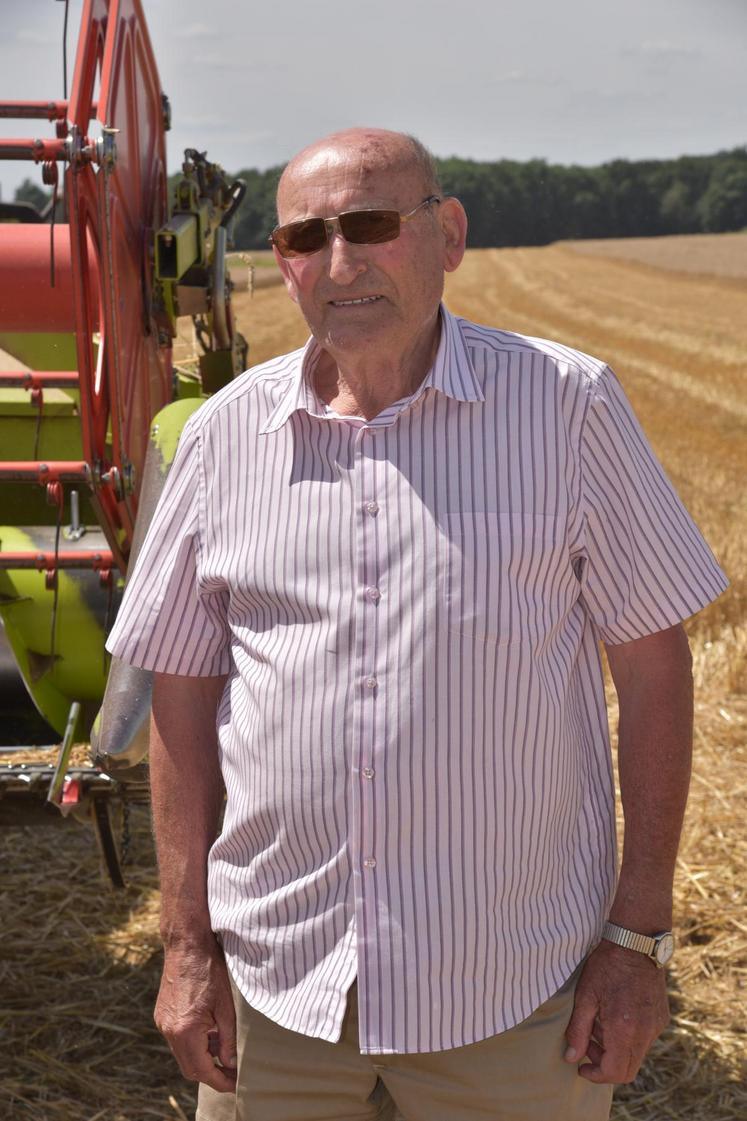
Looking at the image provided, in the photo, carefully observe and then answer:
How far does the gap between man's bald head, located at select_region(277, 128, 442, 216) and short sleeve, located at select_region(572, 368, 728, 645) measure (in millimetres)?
363

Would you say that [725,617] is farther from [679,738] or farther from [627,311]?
[627,311]

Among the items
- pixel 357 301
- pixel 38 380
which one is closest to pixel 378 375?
pixel 357 301

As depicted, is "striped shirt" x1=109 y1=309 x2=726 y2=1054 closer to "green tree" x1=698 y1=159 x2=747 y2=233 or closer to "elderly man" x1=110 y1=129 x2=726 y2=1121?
"elderly man" x1=110 y1=129 x2=726 y2=1121

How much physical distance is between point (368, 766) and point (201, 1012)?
1.59 ft

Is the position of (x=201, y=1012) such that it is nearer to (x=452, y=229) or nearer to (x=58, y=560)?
(x=452, y=229)

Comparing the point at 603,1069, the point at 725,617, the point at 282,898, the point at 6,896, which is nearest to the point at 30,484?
the point at 6,896

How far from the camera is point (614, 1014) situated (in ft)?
5.66

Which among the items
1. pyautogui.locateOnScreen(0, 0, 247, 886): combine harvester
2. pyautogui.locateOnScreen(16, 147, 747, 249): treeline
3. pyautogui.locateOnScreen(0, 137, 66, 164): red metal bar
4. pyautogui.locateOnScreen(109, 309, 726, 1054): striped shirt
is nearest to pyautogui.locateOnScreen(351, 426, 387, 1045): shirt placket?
pyautogui.locateOnScreen(109, 309, 726, 1054): striped shirt

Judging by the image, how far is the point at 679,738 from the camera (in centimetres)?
177

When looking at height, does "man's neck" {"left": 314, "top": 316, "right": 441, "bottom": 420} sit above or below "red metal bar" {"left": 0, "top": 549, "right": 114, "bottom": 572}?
above

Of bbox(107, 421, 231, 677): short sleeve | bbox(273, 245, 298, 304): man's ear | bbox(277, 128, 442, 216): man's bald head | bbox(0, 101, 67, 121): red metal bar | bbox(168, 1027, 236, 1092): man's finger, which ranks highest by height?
bbox(0, 101, 67, 121): red metal bar

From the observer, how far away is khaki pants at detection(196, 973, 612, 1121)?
5.52 feet

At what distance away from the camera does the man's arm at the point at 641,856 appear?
1.73 meters

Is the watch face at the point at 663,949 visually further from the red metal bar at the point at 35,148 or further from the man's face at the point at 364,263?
the red metal bar at the point at 35,148
